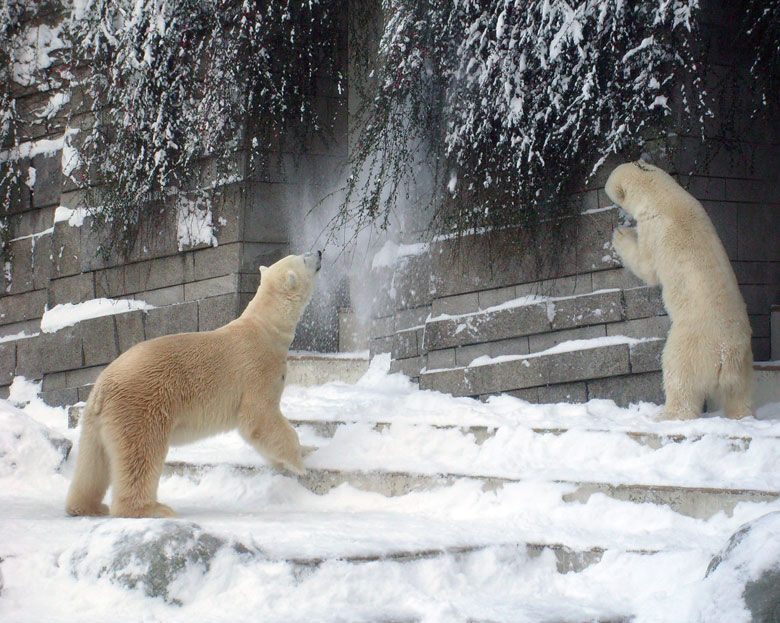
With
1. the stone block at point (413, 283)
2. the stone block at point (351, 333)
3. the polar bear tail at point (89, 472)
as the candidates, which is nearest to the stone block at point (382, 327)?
the stone block at point (413, 283)

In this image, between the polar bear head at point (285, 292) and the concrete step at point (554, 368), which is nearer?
the polar bear head at point (285, 292)

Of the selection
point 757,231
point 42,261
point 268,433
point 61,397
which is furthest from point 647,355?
point 42,261

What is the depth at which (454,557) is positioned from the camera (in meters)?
3.29

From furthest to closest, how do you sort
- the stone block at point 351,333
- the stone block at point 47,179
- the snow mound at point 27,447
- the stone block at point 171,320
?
the stone block at point 47,179, the stone block at point 351,333, the stone block at point 171,320, the snow mound at point 27,447

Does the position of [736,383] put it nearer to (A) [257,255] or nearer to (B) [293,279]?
(B) [293,279]

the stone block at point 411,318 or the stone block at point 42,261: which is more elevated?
the stone block at point 42,261

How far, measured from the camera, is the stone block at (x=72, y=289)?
7590 millimetres

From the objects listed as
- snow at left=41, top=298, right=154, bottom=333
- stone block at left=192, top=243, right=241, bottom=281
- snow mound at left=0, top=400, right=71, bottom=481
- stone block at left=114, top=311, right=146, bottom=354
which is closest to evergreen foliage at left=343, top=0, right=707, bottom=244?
stone block at left=192, top=243, right=241, bottom=281

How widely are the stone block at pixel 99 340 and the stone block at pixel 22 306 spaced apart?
3.69 feet

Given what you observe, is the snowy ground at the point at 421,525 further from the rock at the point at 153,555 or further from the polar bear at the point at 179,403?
the polar bear at the point at 179,403

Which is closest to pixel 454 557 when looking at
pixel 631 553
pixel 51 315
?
pixel 631 553

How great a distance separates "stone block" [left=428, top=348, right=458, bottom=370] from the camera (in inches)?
240

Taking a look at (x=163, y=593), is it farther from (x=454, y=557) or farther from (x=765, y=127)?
(x=765, y=127)

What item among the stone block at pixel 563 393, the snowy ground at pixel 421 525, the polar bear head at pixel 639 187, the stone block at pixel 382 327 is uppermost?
the polar bear head at pixel 639 187
